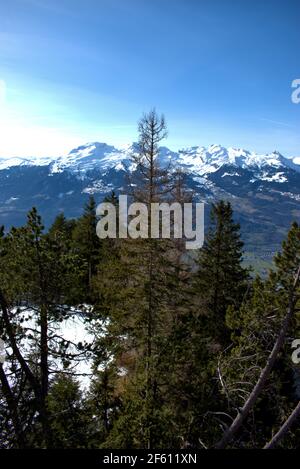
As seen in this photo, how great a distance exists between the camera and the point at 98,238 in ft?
126

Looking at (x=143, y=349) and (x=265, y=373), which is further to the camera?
(x=143, y=349)

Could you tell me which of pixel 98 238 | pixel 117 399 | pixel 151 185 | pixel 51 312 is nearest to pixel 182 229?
pixel 151 185

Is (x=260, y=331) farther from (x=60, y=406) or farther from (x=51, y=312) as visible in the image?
(x=60, y=406)

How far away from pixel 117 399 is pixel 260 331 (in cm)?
895

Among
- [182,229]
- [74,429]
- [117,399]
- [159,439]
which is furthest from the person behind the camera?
[182,229]

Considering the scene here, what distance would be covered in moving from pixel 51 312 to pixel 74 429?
14.2ft

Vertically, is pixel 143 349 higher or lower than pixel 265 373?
lower

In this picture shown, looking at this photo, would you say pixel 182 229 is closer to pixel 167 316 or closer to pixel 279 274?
pixel 167 316

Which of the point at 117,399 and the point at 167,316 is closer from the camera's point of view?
the point at 167,316

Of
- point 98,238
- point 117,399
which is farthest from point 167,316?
point 98,238

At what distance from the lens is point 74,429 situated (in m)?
14.4

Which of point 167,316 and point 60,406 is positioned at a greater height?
point 167,316

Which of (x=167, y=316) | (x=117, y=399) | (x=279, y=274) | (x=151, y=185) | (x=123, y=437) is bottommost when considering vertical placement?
(x=117, y=399)
